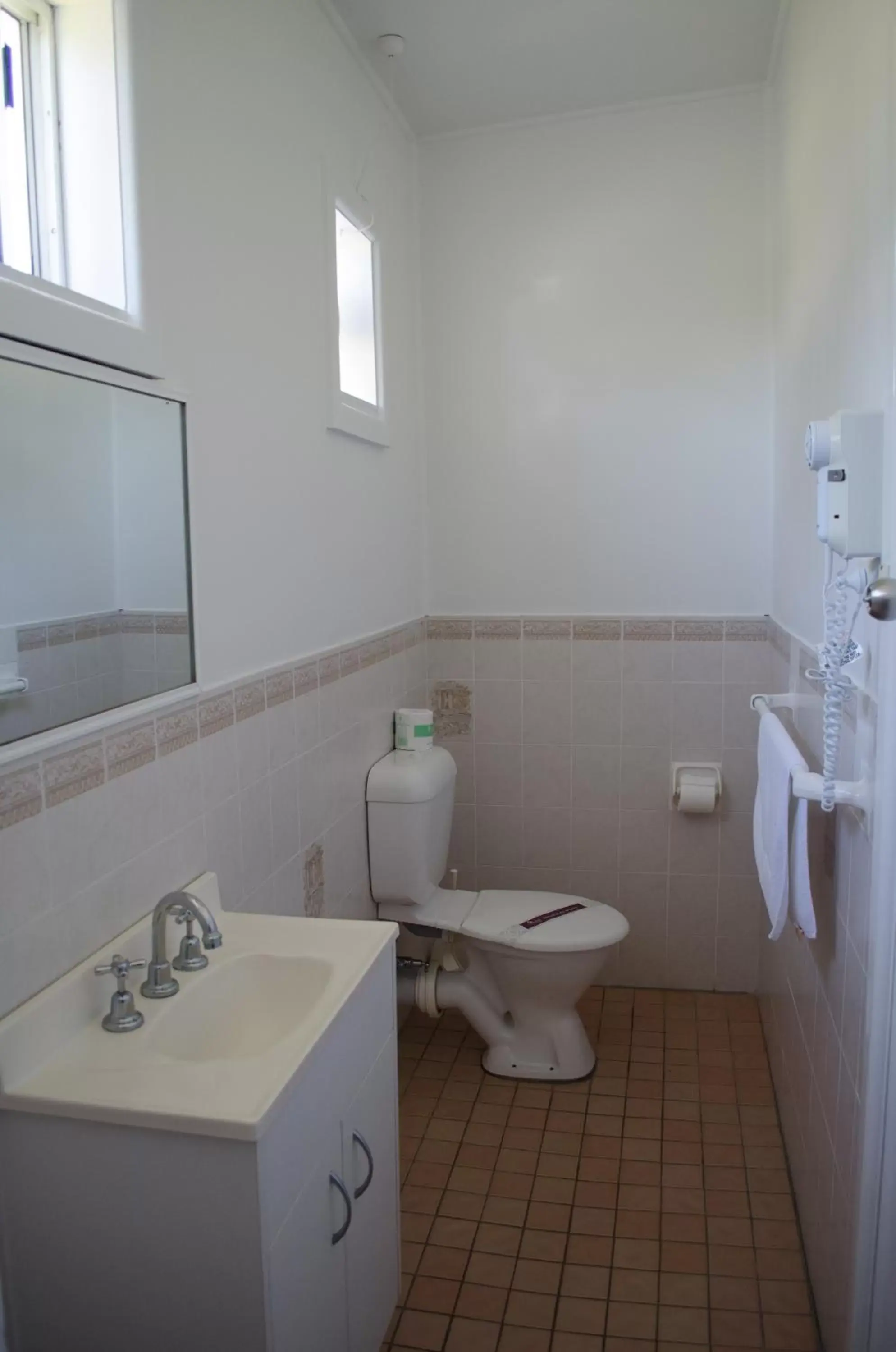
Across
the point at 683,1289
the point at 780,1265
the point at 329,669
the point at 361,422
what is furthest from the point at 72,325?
the point at 780,1265

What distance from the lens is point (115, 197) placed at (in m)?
1.45

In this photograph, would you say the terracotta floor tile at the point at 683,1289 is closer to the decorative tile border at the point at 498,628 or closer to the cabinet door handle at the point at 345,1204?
the cabinet door handle at the point at 345,1204

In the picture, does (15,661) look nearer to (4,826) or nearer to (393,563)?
(4,826)

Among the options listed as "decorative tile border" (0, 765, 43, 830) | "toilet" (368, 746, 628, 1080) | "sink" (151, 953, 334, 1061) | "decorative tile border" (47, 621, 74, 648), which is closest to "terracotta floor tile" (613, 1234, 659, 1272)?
"toilet" (368, 746, 628, 1080)

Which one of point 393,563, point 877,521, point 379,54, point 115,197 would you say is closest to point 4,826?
point 115,197

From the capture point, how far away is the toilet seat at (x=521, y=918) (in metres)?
2.56

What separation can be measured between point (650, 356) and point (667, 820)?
146cm

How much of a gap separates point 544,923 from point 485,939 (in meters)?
0.17

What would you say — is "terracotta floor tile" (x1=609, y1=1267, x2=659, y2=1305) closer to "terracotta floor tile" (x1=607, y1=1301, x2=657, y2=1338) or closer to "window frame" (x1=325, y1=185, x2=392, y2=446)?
"terracotta floor tile" (x1=607, y1=1301, x2=657, y2=1338)

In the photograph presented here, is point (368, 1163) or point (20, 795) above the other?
point (20, 795)

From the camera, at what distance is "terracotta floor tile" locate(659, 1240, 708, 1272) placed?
198 centimetres

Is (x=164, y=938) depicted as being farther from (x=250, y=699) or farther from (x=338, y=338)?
(x=338, y=338)

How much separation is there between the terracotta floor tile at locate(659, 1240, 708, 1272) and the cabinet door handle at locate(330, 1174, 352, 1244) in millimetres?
924

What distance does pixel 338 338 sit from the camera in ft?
7.80
